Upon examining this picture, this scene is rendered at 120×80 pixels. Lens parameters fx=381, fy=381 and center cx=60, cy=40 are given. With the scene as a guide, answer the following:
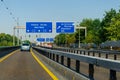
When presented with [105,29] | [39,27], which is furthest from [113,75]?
[105,29]

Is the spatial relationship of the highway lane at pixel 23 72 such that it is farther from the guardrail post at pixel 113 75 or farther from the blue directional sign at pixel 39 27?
the blue directional sign at pixel 39 27

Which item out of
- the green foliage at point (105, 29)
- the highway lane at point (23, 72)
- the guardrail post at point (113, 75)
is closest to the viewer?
the guardrail post at point (113, 75)

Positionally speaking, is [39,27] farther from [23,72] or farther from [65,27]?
[23,72]

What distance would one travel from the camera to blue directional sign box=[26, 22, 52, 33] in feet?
227

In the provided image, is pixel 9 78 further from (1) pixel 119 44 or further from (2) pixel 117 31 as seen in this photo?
(2) pixel 117 31

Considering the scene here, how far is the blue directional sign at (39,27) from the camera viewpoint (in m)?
69.1

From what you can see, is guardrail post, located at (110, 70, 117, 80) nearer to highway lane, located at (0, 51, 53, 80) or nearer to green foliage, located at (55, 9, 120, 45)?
highway lane, located at (0, 51, 53, 80)

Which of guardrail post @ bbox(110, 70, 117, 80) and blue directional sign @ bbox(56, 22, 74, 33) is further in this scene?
blue directional sign @ bbox(56, 22, 74, 33)

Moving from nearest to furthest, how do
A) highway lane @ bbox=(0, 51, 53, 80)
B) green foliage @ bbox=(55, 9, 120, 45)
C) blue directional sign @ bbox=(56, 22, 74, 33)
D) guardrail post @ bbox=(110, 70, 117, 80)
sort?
guardrail post @ bbox=(110, 70, 117, 80) < highway lane @ bbox=(0, 51, 53, 80) < blue directional sign @ bbox=(56, 22, 74, 33) < green foliage @ bbox=(55, 9, 120, 45)

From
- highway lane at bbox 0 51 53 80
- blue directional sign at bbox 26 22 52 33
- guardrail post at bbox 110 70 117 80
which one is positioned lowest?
highway lane at bbox 0 51 53 80

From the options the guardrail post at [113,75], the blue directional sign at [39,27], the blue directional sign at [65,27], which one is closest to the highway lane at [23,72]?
the guardrail post at [113,75]

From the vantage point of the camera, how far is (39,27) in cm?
6931

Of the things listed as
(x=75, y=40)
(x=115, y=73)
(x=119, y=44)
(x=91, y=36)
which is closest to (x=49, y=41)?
(x=119, y=44)

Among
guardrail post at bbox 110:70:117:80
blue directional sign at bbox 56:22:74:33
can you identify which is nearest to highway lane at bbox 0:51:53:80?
guardrail post at bbox 110:70:117:80
